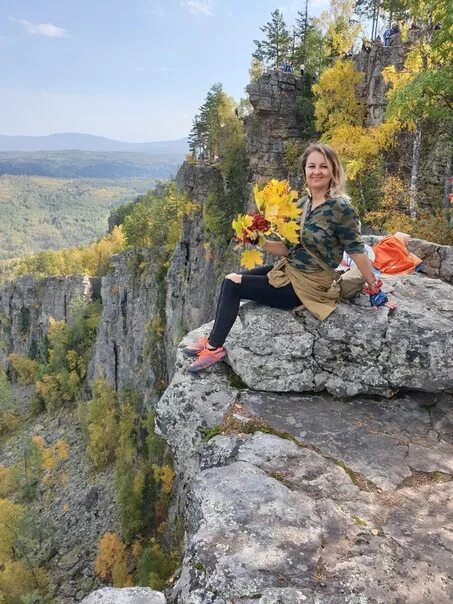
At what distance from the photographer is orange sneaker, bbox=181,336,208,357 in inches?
276

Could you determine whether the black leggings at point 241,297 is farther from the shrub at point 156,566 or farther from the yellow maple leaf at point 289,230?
the shrub at point 156,566

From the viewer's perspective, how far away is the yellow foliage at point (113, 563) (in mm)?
33094

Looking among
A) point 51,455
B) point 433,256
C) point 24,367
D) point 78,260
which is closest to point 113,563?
point 51,455

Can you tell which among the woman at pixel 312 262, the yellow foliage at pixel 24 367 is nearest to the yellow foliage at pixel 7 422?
the yellow foliage at pixel 24 367

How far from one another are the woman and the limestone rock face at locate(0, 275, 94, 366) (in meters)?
70.9

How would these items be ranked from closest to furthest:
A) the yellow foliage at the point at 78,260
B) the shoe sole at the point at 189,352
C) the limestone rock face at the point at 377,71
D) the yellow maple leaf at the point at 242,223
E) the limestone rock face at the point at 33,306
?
the yellow maple leaf at the point at 242,223 < the shoe sole at the point at 189,352 < the limestone rock face at the point at 377,71 < the limestone rock face at the point at 33,306 < the yellow foliage at the point at 78,260

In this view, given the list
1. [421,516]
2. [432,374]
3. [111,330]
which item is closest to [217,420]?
[421,516]

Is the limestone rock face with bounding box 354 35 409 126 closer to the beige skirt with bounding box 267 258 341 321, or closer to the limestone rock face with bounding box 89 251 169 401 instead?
the beige skirt with bounding box 267 258 341 321

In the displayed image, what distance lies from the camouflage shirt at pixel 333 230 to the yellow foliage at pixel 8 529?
42260mm

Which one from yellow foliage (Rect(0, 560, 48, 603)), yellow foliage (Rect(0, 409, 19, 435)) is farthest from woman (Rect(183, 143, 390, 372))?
yellow foliage (Rect(0, 409, 19, 435))

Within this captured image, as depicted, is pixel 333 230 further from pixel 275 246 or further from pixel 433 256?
pixel 433 256

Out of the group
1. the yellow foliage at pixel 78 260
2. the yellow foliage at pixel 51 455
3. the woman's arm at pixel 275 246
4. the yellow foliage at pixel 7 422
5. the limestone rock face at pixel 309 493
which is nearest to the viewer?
the limestone rock face at pixel 309 493

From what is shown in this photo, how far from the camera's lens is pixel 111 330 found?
5784 cm

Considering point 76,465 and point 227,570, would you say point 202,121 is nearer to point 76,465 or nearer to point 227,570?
point 76,465
